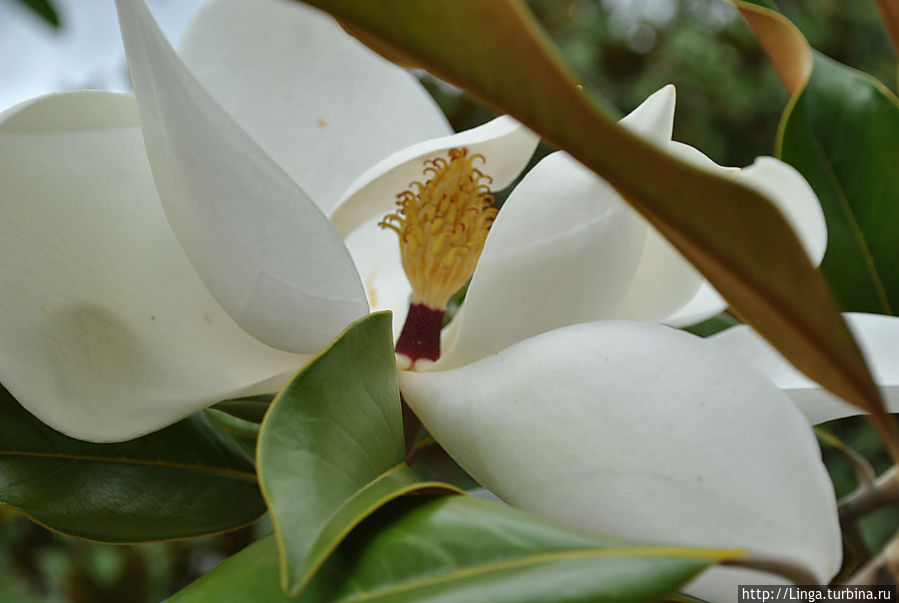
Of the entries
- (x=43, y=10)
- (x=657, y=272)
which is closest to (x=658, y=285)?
(x=657, y=272)

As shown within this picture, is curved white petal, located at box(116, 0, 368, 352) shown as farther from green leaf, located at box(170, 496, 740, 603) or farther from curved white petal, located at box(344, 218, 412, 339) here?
curved white petal, located at box(344, 218, 412, 339)

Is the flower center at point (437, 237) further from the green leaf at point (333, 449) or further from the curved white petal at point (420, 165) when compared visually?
the green leaf at point (333, 449)

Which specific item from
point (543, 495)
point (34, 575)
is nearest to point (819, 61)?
point (543, 495)

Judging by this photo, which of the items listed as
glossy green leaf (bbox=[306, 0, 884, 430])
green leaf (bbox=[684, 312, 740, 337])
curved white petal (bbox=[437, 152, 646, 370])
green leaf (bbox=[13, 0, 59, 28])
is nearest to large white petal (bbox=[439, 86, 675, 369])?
curved white petal (bbox=[437, 152, 646, 370])

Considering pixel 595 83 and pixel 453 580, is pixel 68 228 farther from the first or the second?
pixel 595 83

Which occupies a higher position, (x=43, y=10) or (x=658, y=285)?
(x=43, y=10)

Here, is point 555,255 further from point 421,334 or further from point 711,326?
point 711,326
